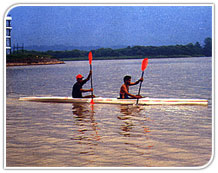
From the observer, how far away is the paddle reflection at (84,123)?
283 inches

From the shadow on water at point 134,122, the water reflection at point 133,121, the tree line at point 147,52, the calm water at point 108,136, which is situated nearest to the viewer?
the calm water at point 108,136

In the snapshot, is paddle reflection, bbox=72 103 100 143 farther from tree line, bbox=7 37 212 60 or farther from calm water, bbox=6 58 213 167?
tree line, bbox=7 37 212 60

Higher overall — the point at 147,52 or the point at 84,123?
the point at 147,52

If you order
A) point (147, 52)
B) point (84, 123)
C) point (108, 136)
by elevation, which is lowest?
point (108, 136)

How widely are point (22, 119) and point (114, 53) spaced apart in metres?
2.90

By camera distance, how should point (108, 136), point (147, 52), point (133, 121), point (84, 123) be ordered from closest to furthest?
1. point (108, 136)
2. point (84, 123)
3. point (133, 121)
4. point (147, 52)

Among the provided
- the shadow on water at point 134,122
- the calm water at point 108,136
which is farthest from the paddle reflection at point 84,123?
the shadow on water at point 134,122

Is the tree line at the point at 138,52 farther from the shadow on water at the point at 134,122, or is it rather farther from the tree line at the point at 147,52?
the shadow on water at the point at 134,122

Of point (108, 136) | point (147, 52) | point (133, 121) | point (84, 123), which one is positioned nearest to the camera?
point (108, 136)

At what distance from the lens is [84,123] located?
855cm

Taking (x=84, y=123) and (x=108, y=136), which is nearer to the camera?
(x=108, y=136)

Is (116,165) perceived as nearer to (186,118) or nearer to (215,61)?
(215,61)

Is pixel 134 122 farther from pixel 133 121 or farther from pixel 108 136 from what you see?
pixel 108 136

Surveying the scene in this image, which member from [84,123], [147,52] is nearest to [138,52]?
[147,52]
